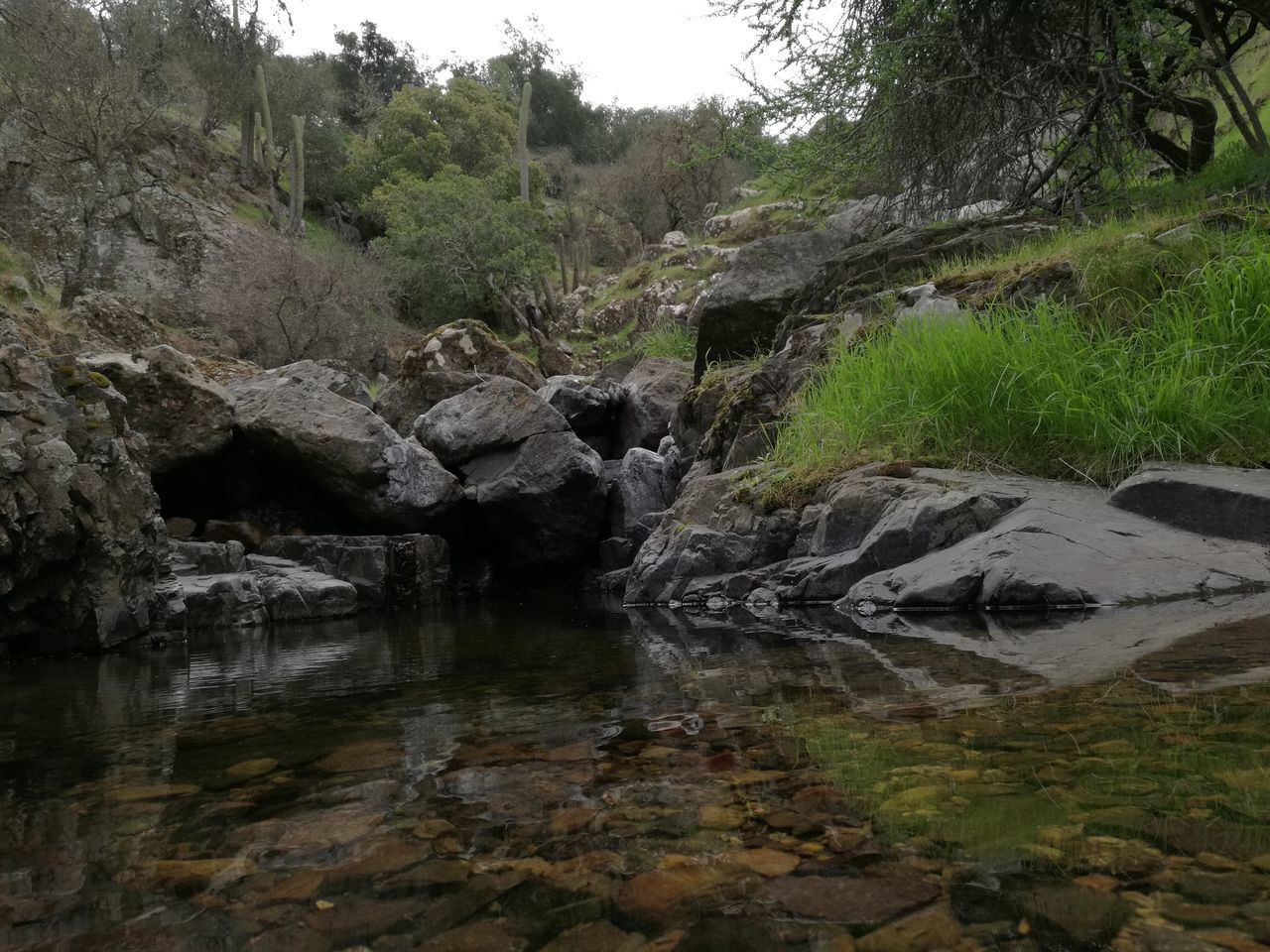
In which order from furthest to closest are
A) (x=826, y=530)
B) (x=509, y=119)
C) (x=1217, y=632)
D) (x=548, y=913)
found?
(x=509, y=119) → (x=826, y=530) → (x=1217, y=632) → (x=548, y=913)

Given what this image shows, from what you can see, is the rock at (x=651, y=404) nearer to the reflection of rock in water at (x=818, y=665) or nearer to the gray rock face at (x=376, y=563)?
the gray rock face at (x=376, y=563)

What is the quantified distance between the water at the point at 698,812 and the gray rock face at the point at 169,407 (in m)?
6.48

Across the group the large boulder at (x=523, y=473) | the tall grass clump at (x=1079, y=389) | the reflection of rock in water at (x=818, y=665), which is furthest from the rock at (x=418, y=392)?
the reflection of rock in water at (x=818, y=665)

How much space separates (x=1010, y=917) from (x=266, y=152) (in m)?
34.7

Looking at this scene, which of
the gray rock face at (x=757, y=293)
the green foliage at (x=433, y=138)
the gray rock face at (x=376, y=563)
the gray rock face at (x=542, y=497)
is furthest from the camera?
the green foliage at (x=433, y=138)

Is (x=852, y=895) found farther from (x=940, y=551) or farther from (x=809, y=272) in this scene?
(x=809, y=272)

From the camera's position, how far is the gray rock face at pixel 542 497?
9461 mm

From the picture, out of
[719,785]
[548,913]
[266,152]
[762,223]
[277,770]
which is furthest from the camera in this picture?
[266,152]

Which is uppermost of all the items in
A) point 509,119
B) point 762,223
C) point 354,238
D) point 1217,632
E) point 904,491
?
point 509,119

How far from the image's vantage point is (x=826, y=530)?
4828 millimetres

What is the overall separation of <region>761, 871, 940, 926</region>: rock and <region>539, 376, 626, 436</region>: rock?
9851mm

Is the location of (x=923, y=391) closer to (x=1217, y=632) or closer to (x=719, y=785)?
(x=1217, y=632)

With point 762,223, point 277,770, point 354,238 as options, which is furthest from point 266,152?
point 277,770

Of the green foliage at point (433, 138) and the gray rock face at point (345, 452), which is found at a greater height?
the green foliage at point (433, 138)
